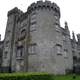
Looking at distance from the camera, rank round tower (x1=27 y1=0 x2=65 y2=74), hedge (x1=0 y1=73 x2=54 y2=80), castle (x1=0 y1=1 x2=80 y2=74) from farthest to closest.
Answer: castle (x1=0 y1=1 x2=80 y2=74) → round tower (x1=27 y1=0 x2=65 y2=74) → hedge (x1=0 y1=73 x2=54 y2=80)

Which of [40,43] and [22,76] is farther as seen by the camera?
[40,43]

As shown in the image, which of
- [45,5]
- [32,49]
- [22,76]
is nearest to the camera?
[22,76]

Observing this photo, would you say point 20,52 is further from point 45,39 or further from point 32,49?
point 45,39

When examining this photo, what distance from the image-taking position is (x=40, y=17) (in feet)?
93.3

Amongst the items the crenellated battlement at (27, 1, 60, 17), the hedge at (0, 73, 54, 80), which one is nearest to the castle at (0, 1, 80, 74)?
the crenellated battlement at (27, 1, 60, 17)

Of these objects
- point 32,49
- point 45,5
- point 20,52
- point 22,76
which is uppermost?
point 45,5

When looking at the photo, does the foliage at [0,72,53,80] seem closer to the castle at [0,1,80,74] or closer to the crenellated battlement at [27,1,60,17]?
the castle at [0,1,80,74]

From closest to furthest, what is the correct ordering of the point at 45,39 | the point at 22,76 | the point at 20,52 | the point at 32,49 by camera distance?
the point at 22,76, the point at 45,39, the point at 32,49, the point at 20,52

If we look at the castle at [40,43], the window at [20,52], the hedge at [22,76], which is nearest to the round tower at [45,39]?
the castle at [40,43]

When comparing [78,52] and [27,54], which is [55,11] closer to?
[27,54]

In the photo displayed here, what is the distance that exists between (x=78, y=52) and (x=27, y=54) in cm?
2493

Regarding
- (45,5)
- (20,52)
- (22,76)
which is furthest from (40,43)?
(22,76)

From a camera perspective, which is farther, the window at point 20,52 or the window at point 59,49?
the window at point 20,52

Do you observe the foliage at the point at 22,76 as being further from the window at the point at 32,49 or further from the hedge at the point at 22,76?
the window at the point at 32,49
